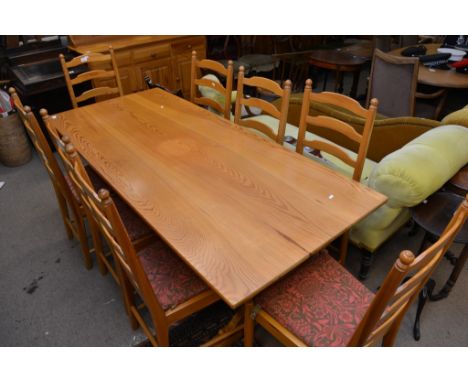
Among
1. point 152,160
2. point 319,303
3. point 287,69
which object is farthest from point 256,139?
point 287,69

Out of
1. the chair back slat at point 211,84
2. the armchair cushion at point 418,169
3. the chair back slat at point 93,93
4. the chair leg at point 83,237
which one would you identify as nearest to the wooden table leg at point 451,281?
the armchair cushion at point 418,169

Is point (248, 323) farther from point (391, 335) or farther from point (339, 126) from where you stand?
point (339, 126)

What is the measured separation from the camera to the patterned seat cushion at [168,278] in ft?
4.32

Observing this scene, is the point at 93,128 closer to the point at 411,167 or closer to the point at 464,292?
the point at 411,167

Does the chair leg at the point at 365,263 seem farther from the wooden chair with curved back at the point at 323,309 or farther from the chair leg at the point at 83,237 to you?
the chair leg at the point at 83,237

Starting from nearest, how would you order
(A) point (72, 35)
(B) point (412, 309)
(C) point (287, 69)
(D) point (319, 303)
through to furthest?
(D) point (319, 303), (B) point (412, 309), (A) point (72, 35), (C) point (287, 69)

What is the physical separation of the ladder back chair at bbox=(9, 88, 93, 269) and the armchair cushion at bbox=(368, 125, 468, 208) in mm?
1540

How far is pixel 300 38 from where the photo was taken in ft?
16.0

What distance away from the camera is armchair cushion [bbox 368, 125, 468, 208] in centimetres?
152

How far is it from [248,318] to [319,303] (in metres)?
0.28

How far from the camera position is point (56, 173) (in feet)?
5.93

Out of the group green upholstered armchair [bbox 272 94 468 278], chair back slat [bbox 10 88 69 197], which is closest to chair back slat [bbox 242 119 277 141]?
green upholstered armchair [bbox 272 94 468 278]

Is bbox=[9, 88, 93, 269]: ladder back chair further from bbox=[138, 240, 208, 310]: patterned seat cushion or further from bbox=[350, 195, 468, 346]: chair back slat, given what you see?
bbox=[350, 195, 468, 346]: chair back slat

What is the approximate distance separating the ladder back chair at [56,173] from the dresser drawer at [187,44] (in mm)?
2222
